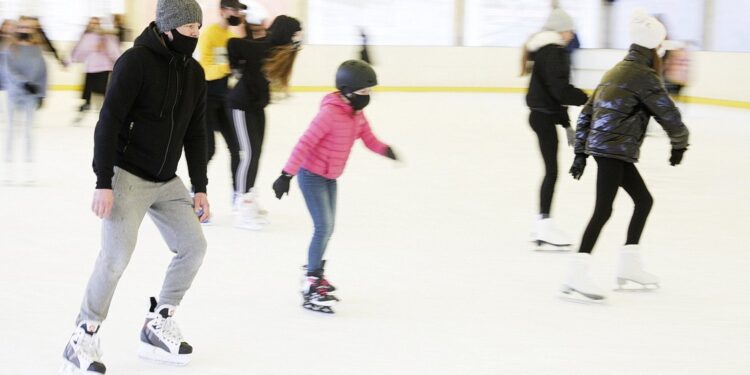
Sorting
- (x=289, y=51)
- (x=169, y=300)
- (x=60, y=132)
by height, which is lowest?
(x=60, y=132)

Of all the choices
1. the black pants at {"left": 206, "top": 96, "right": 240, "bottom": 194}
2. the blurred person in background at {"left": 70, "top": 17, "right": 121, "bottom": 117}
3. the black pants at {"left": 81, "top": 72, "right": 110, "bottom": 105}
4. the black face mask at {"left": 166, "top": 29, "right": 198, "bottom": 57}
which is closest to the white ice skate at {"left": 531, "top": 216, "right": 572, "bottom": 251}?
the black pants at {"left": 206, "top": 96, "right": 240, "bottom": 194}

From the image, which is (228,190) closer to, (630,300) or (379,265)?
(379,265)

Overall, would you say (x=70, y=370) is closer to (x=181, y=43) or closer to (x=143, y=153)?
(x=143, y=153)

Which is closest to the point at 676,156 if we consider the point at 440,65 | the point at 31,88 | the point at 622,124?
the point at 622,124

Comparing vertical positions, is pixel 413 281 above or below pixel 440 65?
above

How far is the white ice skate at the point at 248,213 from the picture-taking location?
6.09 metres

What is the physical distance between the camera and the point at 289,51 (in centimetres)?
608

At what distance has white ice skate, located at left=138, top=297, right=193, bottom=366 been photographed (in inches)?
141

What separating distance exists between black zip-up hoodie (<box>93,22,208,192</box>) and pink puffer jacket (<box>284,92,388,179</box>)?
2.59ft

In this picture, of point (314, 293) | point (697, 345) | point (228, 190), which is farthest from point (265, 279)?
point (228, 190)

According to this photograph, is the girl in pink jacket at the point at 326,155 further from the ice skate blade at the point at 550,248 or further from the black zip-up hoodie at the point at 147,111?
the ice skate blade at the point at 550,248

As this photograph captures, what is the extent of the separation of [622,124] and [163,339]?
2141 mm

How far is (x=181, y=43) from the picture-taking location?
332 centimetres

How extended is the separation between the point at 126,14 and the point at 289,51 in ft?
40.9
